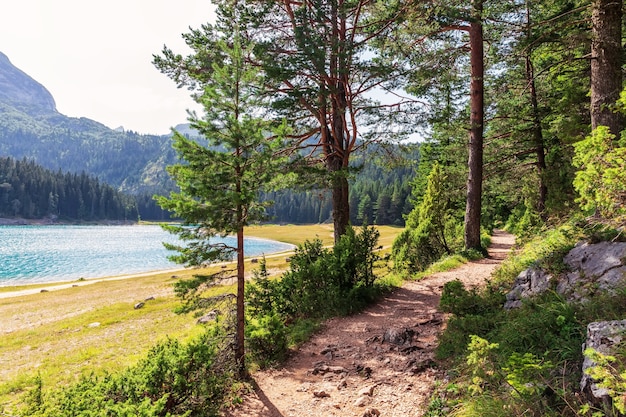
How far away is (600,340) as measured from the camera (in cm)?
301

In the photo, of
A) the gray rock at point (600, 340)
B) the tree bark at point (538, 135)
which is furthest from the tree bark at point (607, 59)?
the tree bark at point (538, 135)

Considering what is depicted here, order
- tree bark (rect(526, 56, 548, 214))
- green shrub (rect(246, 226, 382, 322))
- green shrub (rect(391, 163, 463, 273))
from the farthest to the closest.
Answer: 1. tree bark (rect(526, 56, 548, 214))
2. green shrub (rect(391, 163, 463, 273))
3. green shrub (rect(246, 226, 382, 322))

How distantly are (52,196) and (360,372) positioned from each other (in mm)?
146972

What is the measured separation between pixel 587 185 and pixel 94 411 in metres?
6.26

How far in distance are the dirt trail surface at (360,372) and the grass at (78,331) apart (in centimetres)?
103

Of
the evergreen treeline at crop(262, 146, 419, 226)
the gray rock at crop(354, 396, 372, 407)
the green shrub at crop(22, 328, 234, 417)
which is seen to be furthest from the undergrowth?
the evergreen treeline at crop(262, 146, 419, 226)

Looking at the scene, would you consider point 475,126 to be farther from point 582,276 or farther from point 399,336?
point 399,336

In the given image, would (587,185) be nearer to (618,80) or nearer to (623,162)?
(623,162)

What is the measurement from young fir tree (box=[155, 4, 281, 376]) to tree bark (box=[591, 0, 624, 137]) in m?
6.57

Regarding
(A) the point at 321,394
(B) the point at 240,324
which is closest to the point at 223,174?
(B) the point at 240,324

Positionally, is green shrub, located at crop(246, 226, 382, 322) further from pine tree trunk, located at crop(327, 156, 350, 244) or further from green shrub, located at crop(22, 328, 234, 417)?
green shrub, located at crop(22, 328, 234, 417)

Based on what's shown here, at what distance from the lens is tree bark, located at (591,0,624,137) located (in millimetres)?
6582

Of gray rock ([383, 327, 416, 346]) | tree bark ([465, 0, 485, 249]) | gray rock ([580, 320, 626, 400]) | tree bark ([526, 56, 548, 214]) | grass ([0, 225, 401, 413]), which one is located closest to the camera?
gray rock ([580, 320, 626, 400])

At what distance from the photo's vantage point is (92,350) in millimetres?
11648
